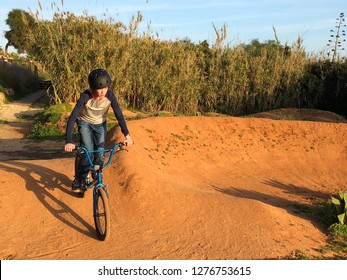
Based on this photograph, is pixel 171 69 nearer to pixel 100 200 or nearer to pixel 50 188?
pixel 50 188

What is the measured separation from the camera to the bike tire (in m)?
3.94

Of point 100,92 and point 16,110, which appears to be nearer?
point 100,92

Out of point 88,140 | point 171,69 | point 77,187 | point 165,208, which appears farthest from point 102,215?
point 171,69

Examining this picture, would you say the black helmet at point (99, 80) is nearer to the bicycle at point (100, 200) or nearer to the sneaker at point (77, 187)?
the bicycle at point (100, 200)

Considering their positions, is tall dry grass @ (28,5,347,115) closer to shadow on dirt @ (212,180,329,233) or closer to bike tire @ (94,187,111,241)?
shadow on dirt @ (212,180,329,233)

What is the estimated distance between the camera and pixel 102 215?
158 inches

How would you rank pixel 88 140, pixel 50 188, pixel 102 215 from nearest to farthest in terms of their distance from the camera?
pixel 102 215
pixel 88 140
pixel 50 188

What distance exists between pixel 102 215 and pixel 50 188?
4.88 ft

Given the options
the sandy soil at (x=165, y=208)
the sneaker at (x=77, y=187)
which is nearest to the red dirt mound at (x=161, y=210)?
the sandy soil at (x=165, y=208)

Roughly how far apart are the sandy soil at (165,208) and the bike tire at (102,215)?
0.39ft

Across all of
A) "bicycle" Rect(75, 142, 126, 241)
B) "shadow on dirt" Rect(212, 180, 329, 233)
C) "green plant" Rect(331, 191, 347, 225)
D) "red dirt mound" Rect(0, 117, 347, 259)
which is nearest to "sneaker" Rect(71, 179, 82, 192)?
"red dirt mound" Rect(0, 117, 347, 259)

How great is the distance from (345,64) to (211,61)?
6.16 meters
